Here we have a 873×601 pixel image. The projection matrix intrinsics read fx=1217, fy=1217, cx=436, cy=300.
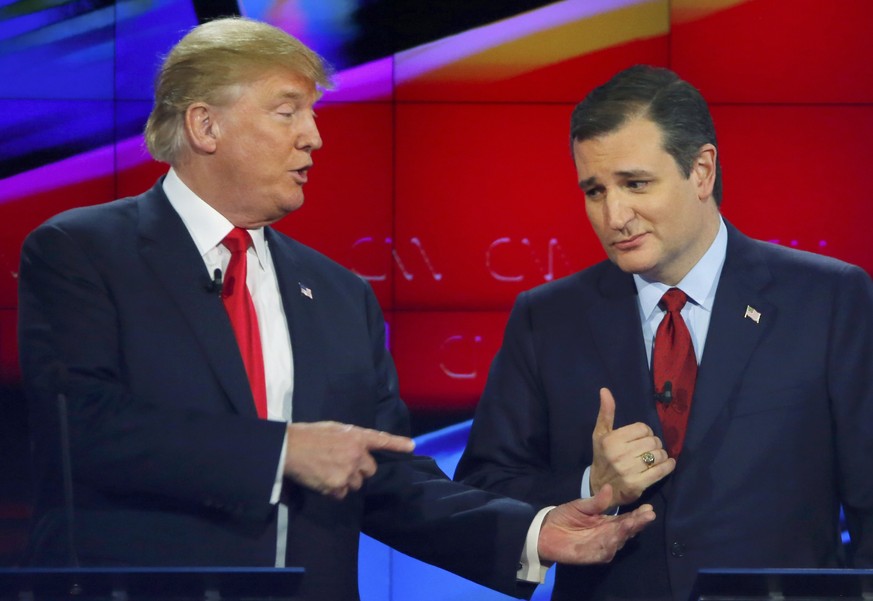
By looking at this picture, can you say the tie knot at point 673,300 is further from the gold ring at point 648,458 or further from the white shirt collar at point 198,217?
the white shirt collar at point 198,217

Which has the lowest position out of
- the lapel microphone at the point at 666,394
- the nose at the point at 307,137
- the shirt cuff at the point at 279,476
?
the shirt cuff at the point at 279,476

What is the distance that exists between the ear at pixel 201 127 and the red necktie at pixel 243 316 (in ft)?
0.58

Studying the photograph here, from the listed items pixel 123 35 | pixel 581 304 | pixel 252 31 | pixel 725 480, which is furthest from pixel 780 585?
pixel 123 35

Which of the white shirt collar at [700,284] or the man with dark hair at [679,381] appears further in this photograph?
the white shirt collar at [700,284]

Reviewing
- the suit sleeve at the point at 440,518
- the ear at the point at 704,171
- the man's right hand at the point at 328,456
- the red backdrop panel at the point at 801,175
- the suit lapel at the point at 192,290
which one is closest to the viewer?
the man's right hand at the point at 328,456

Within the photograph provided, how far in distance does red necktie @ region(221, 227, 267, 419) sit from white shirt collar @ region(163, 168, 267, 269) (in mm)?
22

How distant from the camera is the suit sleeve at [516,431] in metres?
2.43

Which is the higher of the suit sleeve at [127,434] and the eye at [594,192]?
the eye at [594,192]

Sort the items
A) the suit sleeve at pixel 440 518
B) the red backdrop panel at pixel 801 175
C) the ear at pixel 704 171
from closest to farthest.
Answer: the suit sleeve at pixel 440 518
the ear at pixel 704 171
the red backdrop panel at pixel 801 175

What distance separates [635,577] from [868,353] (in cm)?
61

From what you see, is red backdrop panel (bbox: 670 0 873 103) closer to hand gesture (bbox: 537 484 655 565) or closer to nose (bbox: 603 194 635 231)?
nose (bbox: 603 194 635 231)

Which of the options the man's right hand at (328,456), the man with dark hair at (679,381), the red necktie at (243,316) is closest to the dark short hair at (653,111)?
the man with dark hair at (679,381)

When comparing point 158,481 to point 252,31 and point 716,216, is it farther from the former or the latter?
point 716,216

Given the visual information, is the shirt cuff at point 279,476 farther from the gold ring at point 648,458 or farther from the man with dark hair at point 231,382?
the gold ring at point 648,458
